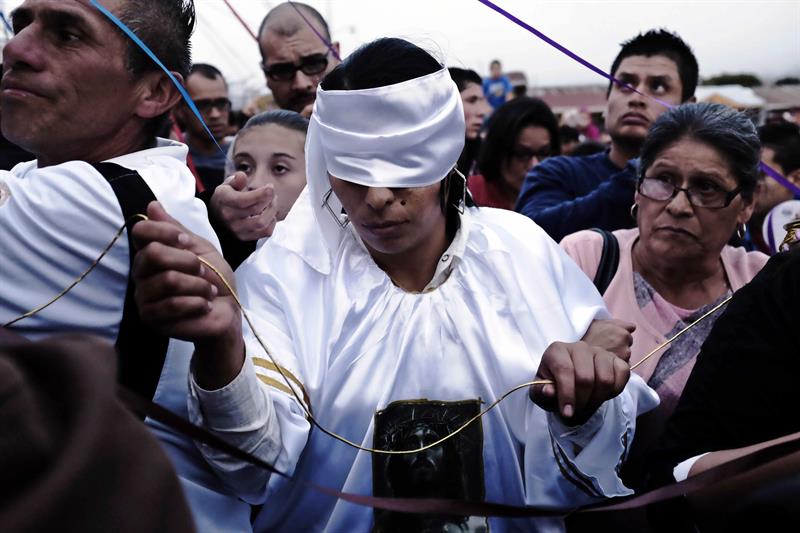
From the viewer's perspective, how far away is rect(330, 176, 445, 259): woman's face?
227cm

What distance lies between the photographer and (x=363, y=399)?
219 cm

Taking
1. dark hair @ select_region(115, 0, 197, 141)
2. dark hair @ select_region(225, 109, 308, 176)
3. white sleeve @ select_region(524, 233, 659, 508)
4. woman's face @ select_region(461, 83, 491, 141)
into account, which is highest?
dark hair @ select_region(115, 0, 197, 141)

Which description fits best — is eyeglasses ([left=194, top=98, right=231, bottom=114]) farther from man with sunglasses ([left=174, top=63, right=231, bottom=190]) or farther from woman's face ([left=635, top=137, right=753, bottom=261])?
woman's face ([left=635, top=137, right=753, bottom=261])

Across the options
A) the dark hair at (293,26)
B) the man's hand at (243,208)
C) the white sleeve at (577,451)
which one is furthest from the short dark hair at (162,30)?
the dark hair at (293,26)

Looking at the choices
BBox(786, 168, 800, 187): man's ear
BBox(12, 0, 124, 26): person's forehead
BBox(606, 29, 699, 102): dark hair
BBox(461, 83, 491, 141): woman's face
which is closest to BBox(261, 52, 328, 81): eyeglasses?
BBox(606, 29, 699, 102): dark hair

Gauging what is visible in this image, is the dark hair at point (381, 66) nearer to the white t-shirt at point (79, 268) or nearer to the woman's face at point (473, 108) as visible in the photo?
the white t-shirt at point (79, 268)

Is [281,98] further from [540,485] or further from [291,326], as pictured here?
[540,485]

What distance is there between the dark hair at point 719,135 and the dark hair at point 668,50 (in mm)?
1184

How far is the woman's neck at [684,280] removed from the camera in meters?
3.07

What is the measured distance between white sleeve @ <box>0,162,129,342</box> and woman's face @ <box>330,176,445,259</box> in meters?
0.57

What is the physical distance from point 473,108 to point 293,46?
69.5 inches

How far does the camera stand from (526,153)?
5176 mm

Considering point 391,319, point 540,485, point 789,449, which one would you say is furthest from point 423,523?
point 789,449

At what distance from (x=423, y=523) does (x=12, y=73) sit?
145cm
